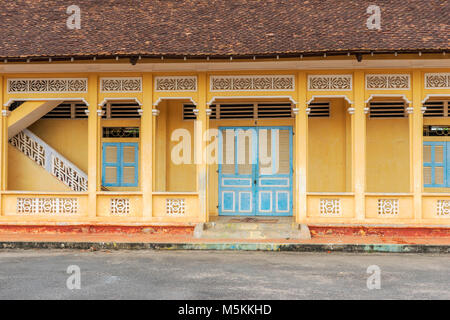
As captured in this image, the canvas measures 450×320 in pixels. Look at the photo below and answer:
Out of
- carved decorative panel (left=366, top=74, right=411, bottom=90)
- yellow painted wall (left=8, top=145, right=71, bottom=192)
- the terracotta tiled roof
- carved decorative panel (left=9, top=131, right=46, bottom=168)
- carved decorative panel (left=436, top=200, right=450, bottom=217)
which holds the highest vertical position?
the terracotta tiled roof

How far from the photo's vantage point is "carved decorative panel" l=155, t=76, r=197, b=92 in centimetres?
1229

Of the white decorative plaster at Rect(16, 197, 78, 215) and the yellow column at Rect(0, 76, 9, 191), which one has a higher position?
the yellow column at Rect(0, 76, 9, 191)

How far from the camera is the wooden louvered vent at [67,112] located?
14406 millimetres

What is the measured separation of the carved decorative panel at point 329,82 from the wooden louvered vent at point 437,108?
112 inches

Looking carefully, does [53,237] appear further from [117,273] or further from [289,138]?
[289,138]

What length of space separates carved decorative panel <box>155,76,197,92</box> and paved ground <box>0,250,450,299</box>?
4.02m

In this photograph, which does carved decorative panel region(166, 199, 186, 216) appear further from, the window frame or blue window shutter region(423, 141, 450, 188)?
blue window shutter region(423, 141, 450, 188)

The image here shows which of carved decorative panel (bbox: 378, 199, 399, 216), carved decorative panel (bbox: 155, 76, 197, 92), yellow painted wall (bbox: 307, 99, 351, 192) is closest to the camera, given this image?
carved decorative panel (bbox: 378, 199, 399, 216)

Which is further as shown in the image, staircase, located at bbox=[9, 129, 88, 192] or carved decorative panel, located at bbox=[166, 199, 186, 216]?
staircase, located at bbox=[9, 129, 88, 192]

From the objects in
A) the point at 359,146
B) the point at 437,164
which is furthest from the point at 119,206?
the point at 437,164

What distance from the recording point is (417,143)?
11.9 m

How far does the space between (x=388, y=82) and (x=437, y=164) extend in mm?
2992

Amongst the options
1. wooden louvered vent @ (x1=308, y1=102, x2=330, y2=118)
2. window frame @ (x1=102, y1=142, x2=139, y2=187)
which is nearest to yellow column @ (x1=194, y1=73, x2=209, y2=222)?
window frame @ (x1=102, y1=142, x2=139, y2=187)

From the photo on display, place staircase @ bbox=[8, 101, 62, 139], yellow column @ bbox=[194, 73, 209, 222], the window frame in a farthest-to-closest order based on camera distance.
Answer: the window frame, staircase @ bbox=[8, 101, 62, 139], yellow column @ bbox=[194, 73, 209, 222]
